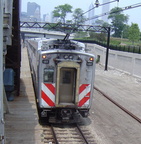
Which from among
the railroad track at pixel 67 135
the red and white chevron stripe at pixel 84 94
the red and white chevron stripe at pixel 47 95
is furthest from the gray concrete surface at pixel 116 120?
the red and white chevron stripe at pixel 47 95

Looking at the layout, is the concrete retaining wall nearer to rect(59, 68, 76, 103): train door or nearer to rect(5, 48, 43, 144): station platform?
rect(5, 48, 43, 144): station platform

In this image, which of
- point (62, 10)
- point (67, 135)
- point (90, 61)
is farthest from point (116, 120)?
point (62, 10)

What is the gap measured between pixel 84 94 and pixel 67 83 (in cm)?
79

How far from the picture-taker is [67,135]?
8.77m

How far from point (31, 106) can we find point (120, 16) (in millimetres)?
108244

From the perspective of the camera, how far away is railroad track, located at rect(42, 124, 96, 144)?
816 cm

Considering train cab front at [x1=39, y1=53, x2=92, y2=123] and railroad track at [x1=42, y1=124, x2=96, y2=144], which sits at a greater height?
train cab front at [x1=39, y1=53, x2=92, y2=123]

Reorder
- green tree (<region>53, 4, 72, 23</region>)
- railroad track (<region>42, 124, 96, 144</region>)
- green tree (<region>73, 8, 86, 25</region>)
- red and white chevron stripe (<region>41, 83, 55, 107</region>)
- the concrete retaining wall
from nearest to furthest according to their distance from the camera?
railroad track (<region>42, 124, 96, 144</region>)
red and white chevron stripe (<region>41, 83, 55, 107</region>)
green tree (<region>73, 8, 86, 25</region>)
the concrete retaining wall
green tree (<region>53, 4, 72, 23</region>)

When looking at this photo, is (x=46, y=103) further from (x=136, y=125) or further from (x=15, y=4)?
(x=15, y=4)

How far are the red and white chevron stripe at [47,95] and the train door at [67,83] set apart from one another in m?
0.20

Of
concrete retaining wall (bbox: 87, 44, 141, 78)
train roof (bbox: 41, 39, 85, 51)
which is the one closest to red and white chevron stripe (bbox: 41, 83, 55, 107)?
train roof (bbox: 41, 39, 85, 51)

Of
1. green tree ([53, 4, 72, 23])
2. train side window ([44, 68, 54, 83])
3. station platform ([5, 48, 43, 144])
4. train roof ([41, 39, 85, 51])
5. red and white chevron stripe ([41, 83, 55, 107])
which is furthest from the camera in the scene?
green tree ([53, 4, 72, 23])

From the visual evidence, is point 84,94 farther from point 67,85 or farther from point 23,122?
point 23,122

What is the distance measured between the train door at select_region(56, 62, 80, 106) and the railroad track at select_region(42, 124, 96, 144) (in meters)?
1.05
